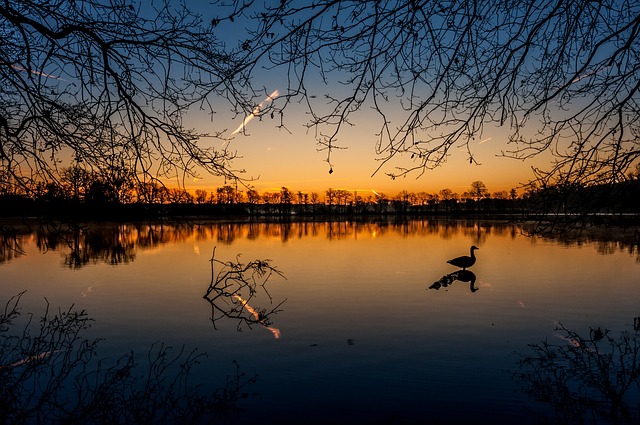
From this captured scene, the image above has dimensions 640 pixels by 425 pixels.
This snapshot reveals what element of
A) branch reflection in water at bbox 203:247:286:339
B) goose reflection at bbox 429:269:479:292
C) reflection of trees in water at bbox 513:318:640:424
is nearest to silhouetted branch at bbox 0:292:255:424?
branch reflection in water at bbox 203:247:286:339

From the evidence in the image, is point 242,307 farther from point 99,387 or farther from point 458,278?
point 458,278

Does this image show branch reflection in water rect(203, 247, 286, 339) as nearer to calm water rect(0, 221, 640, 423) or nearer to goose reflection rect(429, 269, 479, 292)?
calm water rect(0, 221, 640, 423)

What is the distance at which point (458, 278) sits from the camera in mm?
22844

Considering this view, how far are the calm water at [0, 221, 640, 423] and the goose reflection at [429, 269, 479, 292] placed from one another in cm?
46

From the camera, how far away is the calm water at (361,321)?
8.02 metres

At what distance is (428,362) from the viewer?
10.0 m

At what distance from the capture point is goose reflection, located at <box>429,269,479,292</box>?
805 inches

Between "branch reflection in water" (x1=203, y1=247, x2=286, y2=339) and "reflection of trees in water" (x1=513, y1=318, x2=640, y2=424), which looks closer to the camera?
"reflection of trees in water" (x1=513, y1=318, x2=640, y2=424)

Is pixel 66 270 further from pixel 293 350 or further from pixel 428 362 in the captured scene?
pixel 428 362

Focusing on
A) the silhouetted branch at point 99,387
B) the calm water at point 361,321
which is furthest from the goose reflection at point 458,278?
the silhouetted branch at point 99,387

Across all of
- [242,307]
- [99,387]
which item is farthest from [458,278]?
[99,387]

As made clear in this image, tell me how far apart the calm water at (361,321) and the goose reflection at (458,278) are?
464 mm

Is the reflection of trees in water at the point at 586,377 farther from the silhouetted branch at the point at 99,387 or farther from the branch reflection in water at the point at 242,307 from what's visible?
the branch reflection in water at the point at 242,307

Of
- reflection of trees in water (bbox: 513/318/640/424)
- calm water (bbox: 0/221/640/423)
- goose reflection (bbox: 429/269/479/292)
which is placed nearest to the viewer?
reflection of trees in water (bbox: 513/318/640/424)
